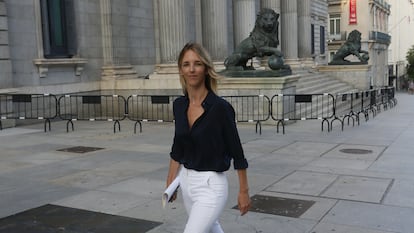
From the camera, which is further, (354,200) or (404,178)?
(404,178)

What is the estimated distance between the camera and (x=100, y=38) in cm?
1853

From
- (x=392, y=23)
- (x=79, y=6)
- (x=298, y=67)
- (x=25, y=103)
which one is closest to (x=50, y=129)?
(x=25, y=103)

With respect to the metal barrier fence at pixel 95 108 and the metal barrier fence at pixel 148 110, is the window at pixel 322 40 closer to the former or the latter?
the metal barrier fence at pixel 95 108

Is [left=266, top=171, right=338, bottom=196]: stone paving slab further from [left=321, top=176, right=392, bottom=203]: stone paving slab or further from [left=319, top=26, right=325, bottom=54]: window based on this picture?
[left=319, top=26, right=325, bottom=54]: window

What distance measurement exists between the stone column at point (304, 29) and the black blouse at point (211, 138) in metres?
28.6

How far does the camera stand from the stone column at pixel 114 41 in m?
18.4

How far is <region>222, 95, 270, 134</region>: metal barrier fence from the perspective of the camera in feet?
48.5

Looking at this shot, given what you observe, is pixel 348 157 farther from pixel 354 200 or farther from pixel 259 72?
pixel 259 72

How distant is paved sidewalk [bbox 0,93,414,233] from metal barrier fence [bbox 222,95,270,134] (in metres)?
1.43

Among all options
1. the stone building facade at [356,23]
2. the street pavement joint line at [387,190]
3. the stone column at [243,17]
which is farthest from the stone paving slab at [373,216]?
the stone building facade at [356,23]

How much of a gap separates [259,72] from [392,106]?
35.2 feet

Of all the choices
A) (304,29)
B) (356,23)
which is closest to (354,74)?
(304,29)

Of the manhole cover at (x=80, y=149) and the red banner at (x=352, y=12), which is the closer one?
the manhole cover at (x=80, y=149)

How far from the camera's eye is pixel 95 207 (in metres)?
6.42
